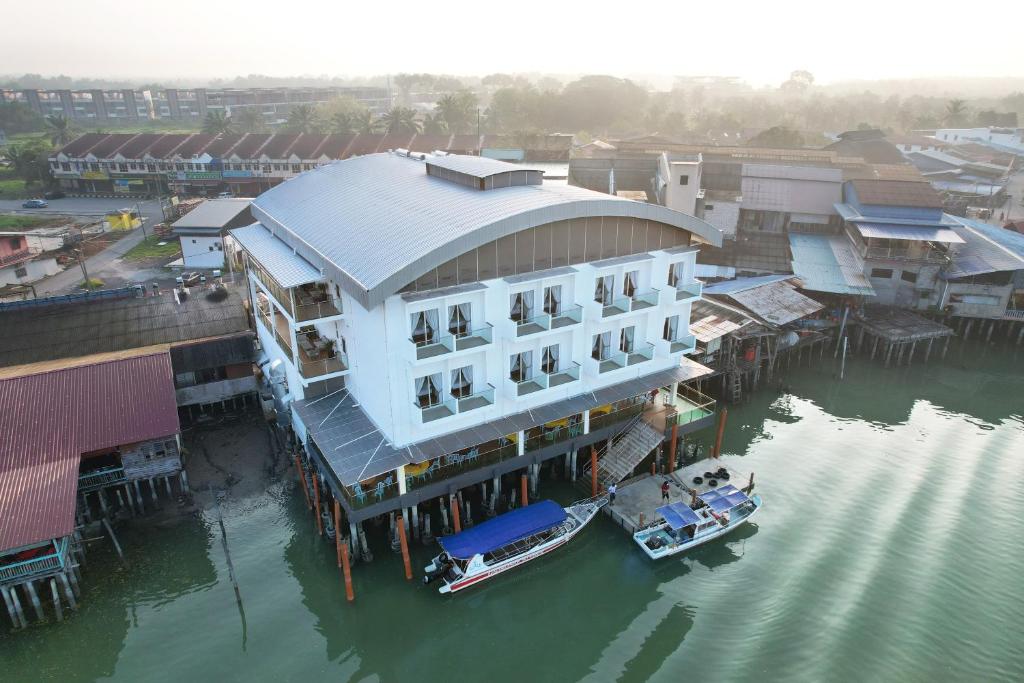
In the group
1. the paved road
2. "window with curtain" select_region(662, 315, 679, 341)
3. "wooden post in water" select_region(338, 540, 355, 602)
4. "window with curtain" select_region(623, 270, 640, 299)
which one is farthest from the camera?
the paved road

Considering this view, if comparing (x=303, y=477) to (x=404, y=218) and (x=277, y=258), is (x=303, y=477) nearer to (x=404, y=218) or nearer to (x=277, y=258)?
(x=277, y=258)

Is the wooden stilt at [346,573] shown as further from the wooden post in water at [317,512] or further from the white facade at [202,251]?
the white facade at [202,251]

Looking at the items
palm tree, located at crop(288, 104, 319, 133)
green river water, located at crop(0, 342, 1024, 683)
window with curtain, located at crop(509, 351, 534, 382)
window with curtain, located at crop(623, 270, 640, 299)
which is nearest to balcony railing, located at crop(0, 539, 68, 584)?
green river water, located at crop(0, 342, 1024, 683)

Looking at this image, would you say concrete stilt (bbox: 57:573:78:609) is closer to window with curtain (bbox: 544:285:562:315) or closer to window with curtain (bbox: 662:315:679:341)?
window with curtain (bbox: 544:285:562:315)

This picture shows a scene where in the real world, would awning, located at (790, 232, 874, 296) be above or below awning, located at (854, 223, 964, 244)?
below

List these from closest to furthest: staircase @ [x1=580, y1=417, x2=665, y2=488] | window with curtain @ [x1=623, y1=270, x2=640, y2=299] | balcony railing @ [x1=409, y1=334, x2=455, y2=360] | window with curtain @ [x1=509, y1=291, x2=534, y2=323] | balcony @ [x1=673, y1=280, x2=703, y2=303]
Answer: balcony railing @ [x1=409, y1=334, x2=455, y2=360] → window with curtain @ [x1=509, y1=291, x2=534, y2=323] → staircase @ [x1=580, y1=417, x2=665, y2=488] → window with curtain @ [x1=623, y1=270, x2=640, y2=299] → balcony @ [x1=673, y1=280, x2=703, y2=303]

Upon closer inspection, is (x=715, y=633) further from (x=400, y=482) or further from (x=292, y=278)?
(x=292, y=278)

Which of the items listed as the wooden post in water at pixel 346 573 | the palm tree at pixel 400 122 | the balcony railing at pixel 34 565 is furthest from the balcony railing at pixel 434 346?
the palm tree at pixel 400 122

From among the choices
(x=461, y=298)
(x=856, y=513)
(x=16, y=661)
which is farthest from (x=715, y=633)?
(x=16, y=661)
